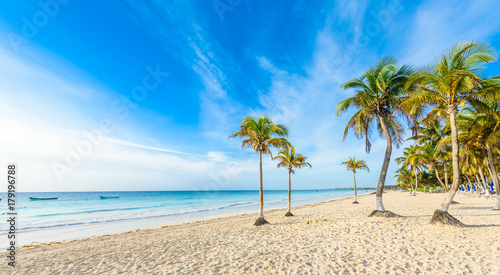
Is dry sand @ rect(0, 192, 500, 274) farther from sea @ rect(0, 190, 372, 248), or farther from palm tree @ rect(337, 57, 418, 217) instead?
sea @ rect(0, 190, 372, 248)

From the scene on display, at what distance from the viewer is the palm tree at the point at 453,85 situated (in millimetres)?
7871

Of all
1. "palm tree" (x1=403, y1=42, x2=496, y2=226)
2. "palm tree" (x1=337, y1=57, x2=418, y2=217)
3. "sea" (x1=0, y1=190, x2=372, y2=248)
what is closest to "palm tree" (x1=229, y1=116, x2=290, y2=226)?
"palm tree" (x1=337, y1=57, x2=418, y2=217)

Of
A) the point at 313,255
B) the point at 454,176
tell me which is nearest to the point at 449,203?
the point at 454,176

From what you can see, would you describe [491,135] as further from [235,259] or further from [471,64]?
[235,259]

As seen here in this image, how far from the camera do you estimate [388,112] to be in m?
11.4

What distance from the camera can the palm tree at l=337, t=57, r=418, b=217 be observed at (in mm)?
10609

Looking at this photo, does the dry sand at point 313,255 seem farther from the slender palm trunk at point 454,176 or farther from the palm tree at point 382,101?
the palm tree at point 382,101

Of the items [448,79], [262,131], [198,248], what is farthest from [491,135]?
[198,248]

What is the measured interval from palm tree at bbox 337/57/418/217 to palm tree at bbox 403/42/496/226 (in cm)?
144

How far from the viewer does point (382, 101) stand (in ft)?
36.5

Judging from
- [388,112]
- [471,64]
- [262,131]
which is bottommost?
[262,131]

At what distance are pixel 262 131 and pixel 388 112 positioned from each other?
6934mm

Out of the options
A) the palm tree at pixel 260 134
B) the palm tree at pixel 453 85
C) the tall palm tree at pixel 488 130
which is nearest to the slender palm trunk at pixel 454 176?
the palm tree at pixel 453 85

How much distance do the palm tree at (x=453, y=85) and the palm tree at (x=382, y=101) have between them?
144 centimetres
